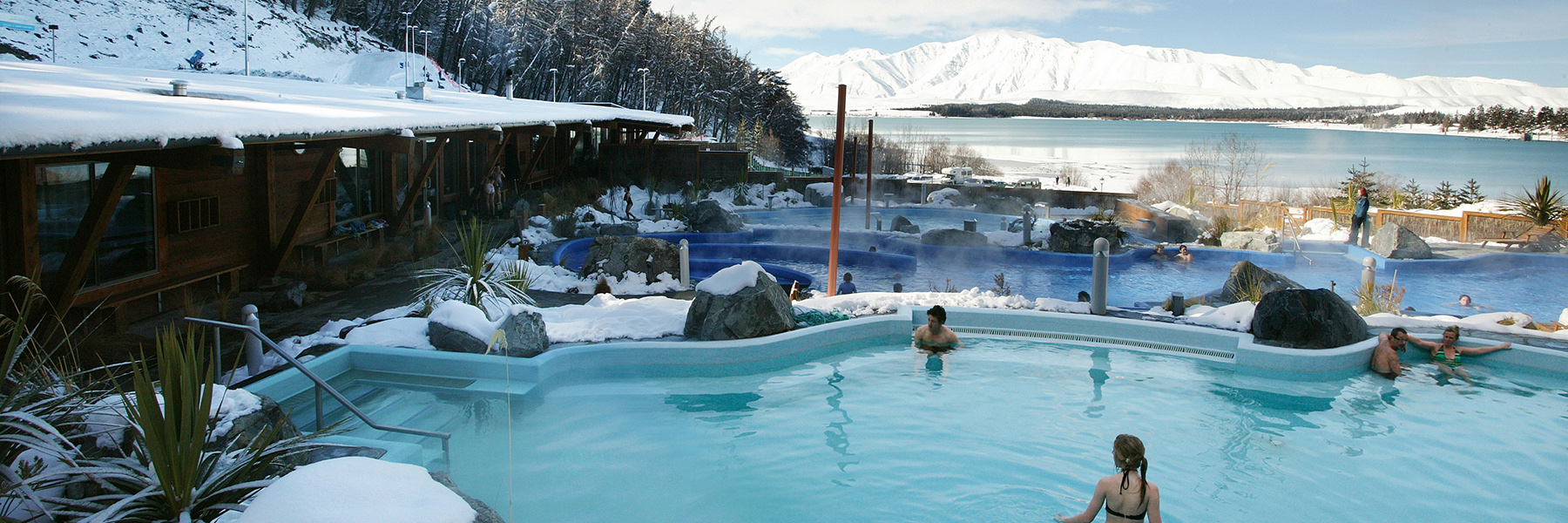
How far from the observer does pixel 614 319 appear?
314 inches

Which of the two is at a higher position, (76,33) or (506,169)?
(76,33)

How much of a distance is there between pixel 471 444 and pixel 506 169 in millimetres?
14786

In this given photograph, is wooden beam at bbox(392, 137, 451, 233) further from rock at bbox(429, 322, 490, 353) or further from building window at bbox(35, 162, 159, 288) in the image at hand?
rock at bbox(429, 322, 490, 353)

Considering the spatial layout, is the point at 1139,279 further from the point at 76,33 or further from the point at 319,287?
the point at 76,33

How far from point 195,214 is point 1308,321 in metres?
9.98

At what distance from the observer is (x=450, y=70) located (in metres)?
44.5

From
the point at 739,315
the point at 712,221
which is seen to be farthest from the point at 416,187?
the point at 739,315

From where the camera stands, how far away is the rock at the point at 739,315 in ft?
25.0

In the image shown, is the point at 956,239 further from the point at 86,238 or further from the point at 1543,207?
the point at 86,238

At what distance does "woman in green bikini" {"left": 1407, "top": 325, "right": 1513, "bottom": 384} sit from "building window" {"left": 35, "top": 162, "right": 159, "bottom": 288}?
1019 cm

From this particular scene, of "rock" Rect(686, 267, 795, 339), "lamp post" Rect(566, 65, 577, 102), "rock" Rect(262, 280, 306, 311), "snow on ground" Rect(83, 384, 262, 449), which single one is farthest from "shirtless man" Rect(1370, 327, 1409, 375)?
"lamp post" Rect(566, 65, 577, 102)

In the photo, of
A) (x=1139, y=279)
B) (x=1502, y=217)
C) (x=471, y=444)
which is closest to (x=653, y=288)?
(x=471, y=444)

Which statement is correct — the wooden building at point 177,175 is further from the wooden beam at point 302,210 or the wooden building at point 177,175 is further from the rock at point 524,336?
the rock at point 524,336

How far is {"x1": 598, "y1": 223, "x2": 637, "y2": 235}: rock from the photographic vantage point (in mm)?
14914
